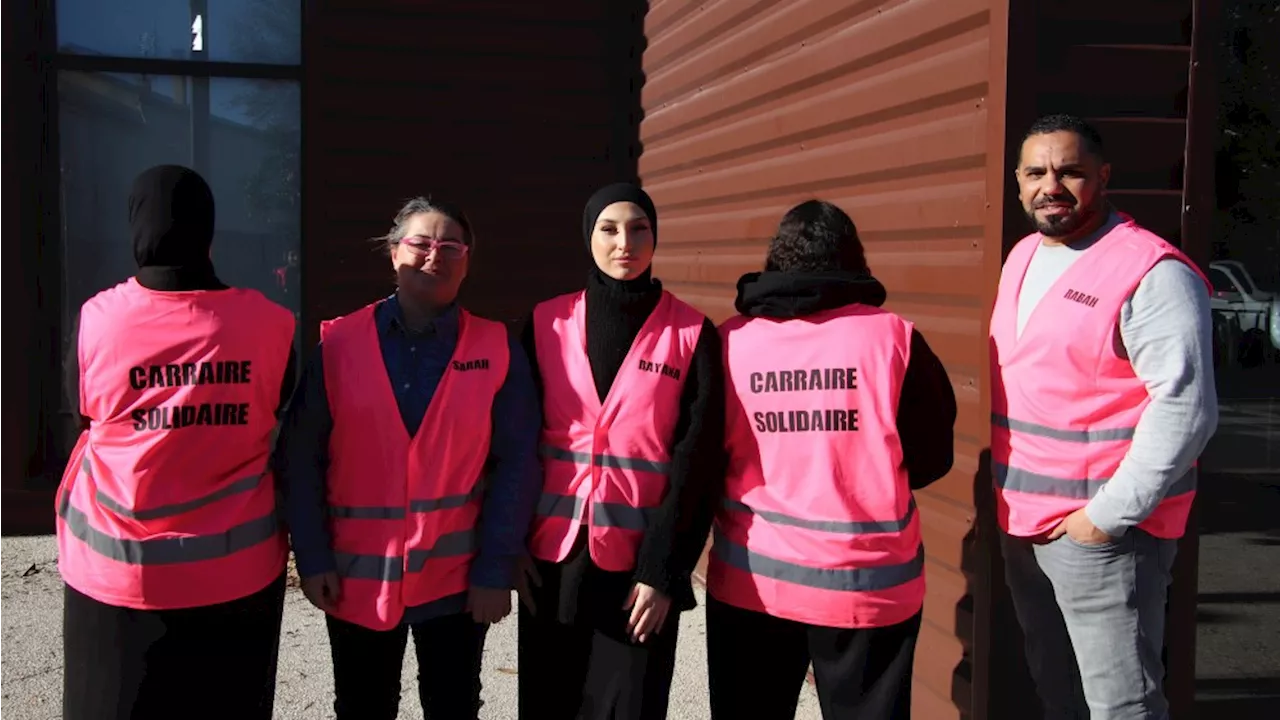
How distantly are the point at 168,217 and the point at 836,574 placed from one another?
5.68ft

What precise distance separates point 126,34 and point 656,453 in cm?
548

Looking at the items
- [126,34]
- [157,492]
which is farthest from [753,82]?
[126,34]

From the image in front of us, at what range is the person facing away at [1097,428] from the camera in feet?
7.48

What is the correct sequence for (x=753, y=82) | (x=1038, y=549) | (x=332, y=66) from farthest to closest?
(x=332, y=66) < (x=753, y=82) < (x=1038, y=549)

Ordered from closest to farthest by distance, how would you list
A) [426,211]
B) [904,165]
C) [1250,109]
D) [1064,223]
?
[1064,223] < [426,211] < [904,165] < [1250,109]

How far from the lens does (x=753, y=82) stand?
4648 millimetres

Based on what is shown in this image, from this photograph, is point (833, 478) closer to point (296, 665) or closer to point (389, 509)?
point (389, 509)

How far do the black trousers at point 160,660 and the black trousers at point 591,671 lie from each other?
0.68 meters

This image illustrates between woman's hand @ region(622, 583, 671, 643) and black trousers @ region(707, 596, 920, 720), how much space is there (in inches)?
5.9

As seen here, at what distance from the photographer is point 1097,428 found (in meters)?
2.39

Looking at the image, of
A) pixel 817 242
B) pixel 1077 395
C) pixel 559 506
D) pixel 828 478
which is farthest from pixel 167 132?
pixel 1077 395

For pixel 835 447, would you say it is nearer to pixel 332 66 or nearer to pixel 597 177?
pixel 597 177

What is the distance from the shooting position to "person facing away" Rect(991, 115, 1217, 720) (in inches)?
89.7

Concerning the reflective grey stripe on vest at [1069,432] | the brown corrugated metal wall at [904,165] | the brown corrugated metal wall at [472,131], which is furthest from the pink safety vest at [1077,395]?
the brown corrugated metal wall at [472,131]
